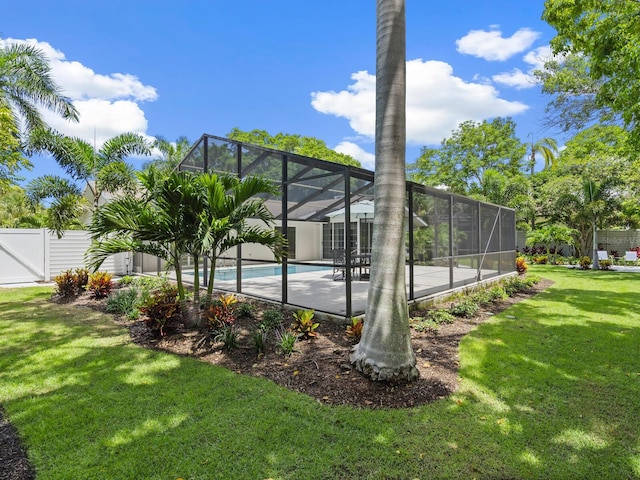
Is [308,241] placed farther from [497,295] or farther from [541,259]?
[541,259]

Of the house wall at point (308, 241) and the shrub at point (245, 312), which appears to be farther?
the house wall at point (308, 241)

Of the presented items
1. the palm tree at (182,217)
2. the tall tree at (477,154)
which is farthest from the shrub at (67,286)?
the tall tree at (477,154)

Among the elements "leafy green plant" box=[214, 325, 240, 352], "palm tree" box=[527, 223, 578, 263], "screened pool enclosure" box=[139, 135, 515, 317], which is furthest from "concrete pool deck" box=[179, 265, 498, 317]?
"palm tree" box=[527, 223, 578, 263]

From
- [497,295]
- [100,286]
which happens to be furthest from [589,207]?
[100,286]

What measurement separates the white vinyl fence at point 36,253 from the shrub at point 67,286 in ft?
10.9

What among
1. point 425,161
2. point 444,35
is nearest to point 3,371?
point 444,35

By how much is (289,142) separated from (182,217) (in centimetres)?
2366

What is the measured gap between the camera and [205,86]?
1602cm

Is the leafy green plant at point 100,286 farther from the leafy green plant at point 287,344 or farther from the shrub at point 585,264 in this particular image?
the shrub at point 585,264

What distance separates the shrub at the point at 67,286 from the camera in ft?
27.0

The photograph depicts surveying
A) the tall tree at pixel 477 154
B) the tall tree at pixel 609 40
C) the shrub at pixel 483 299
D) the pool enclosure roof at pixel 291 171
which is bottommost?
the shrub at pixel 483 299

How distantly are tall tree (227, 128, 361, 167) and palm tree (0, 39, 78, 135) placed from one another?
15799 mm

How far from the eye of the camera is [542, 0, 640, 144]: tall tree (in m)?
5.87

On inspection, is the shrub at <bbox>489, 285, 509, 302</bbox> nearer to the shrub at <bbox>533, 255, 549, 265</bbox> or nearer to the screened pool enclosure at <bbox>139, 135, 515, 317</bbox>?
the screened pool enclosure at <bbox>139, 135, 515, 317</bbox>
